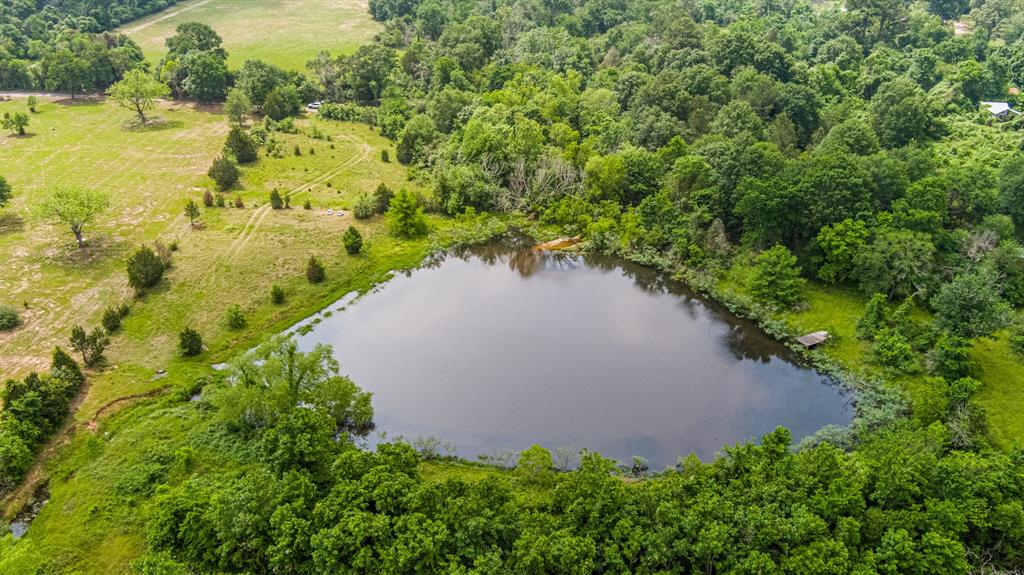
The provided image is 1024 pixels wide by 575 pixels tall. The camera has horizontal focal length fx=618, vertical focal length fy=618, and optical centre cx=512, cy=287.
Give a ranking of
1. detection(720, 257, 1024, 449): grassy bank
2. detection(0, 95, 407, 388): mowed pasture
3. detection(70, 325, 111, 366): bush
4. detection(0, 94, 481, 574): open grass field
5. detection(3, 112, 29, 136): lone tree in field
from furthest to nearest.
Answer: detection(3, 112, 29, 136): lone tree in field
detection(0, 95, 407, 388): mowed pasture
detection(70, 325, 111, 366): bush
detection(720, 257, 1024, 449): grassy bank
detection(0, 94, 481, 574): open grass field

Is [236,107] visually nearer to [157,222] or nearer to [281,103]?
[281,103]

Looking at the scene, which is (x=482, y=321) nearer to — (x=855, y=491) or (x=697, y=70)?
(x=855, y=491)

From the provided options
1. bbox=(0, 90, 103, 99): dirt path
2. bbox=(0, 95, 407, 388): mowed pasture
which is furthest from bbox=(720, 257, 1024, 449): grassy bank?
bbox=(0, 90, 103, 99): dirt path

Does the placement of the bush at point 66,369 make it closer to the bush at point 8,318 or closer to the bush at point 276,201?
the bush at point 8,318

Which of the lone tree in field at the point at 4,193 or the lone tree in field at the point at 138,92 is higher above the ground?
the lone tree in field at the point at 138,92

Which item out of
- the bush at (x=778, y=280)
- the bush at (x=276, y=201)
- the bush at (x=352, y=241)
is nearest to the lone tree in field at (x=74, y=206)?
the bush at (x=276, y=201)

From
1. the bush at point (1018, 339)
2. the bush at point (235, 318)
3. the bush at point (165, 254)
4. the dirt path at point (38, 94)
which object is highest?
the dirt path at point (38, 94)

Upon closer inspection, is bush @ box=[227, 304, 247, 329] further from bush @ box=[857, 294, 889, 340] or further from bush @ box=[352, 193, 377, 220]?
bush @ box=[857, 294, 889, 340]
